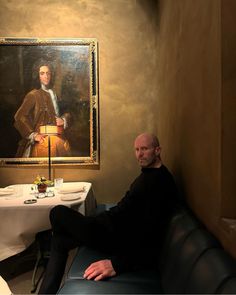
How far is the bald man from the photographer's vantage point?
75.2 inches

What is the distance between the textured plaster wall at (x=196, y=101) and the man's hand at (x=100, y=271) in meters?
0.66

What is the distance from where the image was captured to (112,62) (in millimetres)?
3914

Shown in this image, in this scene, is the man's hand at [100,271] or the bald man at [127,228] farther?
the bald man at [127,228]

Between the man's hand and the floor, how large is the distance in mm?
1120

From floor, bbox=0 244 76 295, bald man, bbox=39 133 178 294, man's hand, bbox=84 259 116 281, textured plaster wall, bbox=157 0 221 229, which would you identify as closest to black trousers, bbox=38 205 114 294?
bald man, bbox=39 133 178 294

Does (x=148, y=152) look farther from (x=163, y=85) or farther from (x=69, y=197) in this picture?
(x=163, y=85)

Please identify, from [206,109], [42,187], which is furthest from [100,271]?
[42,187]

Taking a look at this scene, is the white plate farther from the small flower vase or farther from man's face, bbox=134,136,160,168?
man's face, bbox=134,136,160,168

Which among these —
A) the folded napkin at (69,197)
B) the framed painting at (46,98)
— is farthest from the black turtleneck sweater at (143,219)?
the framed painting at (46,98)

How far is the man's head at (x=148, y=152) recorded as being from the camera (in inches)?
91.1

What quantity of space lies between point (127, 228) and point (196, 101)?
106 cm

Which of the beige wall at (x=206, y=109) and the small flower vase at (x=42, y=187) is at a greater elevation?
the beige wall at (x=206, y=109)

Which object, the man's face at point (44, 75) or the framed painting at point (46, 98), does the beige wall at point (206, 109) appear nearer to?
the framed painting at point (46, 98)

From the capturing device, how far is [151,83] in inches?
155
